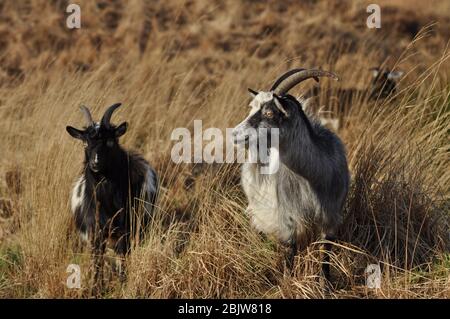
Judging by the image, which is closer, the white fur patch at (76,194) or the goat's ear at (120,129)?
the goat's ear at (120,129)

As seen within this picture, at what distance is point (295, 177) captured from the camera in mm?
5879

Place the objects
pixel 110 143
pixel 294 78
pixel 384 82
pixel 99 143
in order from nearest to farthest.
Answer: pixel 294 78
pixel 99 143
pixel 110 143
pixel 384 82

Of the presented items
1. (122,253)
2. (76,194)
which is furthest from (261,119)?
(76,194)

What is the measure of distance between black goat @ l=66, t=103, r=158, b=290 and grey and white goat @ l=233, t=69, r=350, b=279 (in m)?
1.01

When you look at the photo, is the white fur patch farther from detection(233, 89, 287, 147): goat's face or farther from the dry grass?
detection(233, 89, 287, 147): goat's face

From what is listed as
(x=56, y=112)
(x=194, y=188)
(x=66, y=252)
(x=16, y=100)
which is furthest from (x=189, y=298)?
(x=16, y=100)

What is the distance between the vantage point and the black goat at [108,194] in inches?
245

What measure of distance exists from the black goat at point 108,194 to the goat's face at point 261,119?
1.22 m

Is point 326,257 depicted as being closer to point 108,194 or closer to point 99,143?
point 108,194

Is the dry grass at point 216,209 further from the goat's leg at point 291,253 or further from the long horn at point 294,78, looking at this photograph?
the long horn at point 294,78

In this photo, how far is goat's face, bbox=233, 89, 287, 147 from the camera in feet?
17.9

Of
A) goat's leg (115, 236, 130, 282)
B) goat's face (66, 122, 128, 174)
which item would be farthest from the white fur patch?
goat's leg (115, 236, 130, 282)

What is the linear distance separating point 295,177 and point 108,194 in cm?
161

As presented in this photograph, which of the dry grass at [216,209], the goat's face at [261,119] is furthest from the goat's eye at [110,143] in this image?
the goat's face at [261,119]
